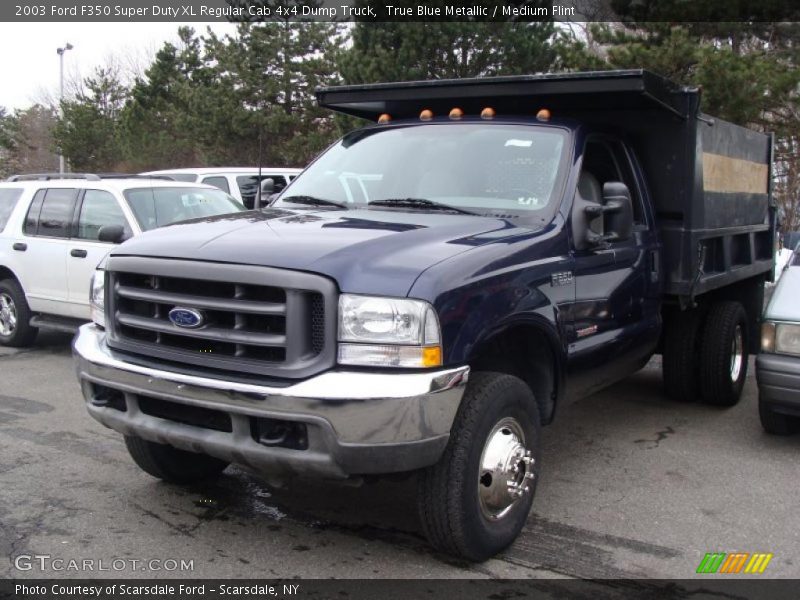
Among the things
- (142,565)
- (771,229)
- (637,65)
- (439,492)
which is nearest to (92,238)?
(142,565)

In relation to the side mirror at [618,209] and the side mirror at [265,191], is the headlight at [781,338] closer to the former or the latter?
the side mirror at [618,209]

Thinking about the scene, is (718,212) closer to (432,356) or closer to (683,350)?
(683,350)

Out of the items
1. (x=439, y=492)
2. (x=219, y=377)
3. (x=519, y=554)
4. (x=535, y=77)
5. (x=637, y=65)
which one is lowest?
(x=519, y=554)

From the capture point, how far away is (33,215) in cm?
907

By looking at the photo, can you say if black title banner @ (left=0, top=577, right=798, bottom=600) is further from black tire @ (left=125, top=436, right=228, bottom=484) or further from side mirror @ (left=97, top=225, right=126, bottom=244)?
side mirror @ (left=97, top=225, right=126, bottom=244)

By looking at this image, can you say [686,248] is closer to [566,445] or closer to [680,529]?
[566,445]

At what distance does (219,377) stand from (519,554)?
164cm

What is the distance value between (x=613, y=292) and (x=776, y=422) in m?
Answer: 1.82

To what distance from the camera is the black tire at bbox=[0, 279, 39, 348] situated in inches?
356

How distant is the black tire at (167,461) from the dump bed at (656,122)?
277 cm

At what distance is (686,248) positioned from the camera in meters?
5.62

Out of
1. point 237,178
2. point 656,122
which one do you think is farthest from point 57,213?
point 656,122

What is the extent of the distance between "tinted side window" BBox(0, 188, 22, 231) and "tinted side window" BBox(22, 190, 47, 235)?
42 cm

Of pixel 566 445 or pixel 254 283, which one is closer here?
pixel 254 283
